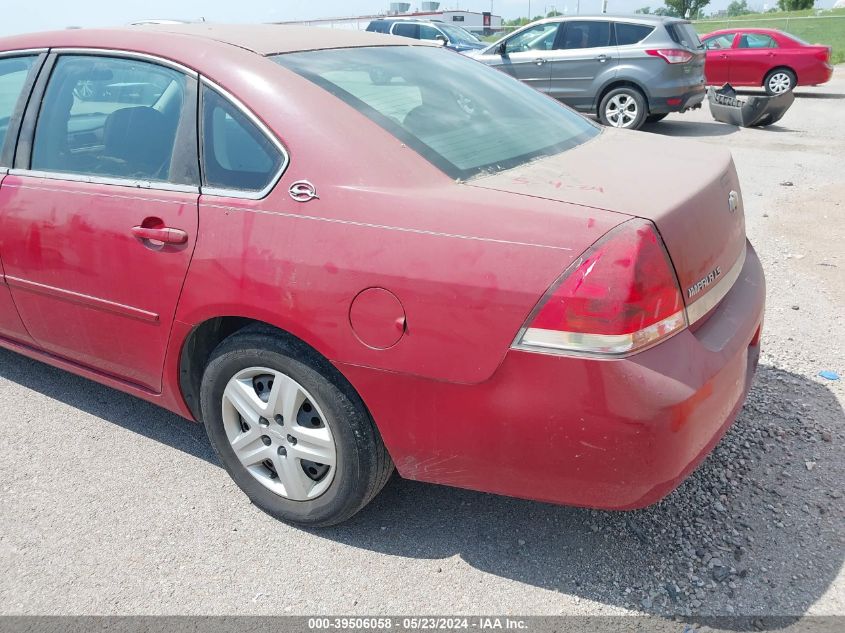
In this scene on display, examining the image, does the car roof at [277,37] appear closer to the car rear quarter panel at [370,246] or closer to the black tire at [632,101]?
the car rear quarter panel at [370,246]

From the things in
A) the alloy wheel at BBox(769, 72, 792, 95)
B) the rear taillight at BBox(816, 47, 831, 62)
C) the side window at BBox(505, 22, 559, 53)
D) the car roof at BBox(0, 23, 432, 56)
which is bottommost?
the car roof at BBox(0, 23, 432, 56)

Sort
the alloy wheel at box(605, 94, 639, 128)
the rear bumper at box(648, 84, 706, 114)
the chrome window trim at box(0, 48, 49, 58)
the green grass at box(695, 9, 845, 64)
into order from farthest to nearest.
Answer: the green grass at box(695, 9, 845, 64) → the alloy wheel at box(605, 94, 639, 128) → the rear bumper at box(648, 84, 706, 114) → the chrome window trim at box(0, 48, 49, 58)

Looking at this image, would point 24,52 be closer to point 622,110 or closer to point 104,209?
point 104,209

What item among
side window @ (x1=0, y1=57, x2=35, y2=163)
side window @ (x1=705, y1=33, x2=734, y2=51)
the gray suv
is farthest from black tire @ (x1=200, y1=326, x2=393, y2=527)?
side window @ (x1=705, y1=33, x2=734, y2=51)

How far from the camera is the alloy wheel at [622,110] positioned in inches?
445

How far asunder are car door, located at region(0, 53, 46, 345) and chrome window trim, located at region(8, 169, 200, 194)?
154 mm

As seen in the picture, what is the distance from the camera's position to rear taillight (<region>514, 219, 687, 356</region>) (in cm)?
192

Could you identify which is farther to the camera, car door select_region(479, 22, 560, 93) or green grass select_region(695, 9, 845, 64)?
green grass select_region(695, 9, 845, 64)

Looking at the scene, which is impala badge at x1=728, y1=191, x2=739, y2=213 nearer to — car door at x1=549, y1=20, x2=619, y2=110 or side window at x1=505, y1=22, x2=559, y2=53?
car door at x1=549, y1=20, x2=619, y2=110

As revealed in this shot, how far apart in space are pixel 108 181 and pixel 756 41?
16305mm

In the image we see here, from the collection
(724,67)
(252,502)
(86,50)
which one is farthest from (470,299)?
(724,67)

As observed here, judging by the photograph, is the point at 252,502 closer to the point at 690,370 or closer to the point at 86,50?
the point at 690,370

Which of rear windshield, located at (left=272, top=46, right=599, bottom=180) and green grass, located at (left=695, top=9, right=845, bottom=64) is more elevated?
green grass, located at (left=695, top=9, right=845, bottom=64)

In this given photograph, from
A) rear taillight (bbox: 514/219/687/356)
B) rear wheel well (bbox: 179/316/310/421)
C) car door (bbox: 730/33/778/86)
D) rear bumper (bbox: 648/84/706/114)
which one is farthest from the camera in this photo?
car door (bbox: 730/33/778/86)
